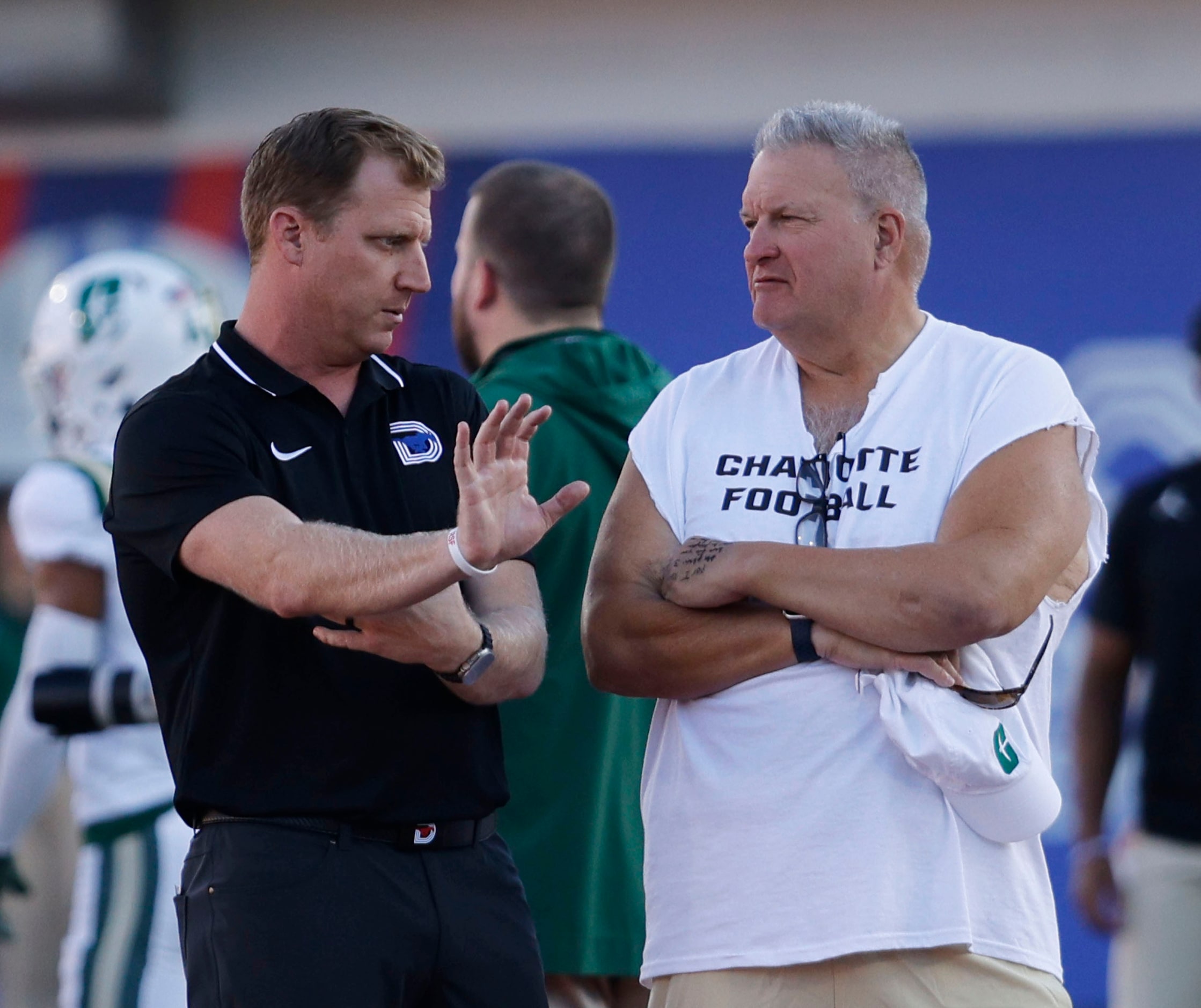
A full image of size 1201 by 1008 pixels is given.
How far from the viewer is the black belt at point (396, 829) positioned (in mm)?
2299

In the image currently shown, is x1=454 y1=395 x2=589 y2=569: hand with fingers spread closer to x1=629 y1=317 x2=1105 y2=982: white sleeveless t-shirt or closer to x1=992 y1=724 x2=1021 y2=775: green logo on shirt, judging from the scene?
x1=629 y1=317 x2=1105 y2=982: white sleeveless t-shirt

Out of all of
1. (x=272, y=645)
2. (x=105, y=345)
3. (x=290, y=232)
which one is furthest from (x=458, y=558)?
(x=105, y=345)

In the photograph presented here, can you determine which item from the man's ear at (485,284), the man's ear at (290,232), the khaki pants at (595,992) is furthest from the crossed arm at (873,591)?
the man's ear at (485,284)

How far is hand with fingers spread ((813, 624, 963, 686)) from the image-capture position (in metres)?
2.39

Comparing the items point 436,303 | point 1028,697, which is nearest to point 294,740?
point 1028,697

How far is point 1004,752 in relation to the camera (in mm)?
2328

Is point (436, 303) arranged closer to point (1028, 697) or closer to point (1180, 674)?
point (1180, 674)

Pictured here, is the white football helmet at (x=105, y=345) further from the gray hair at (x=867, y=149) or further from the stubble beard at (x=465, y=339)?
the gray hair at (x=867, y=149)

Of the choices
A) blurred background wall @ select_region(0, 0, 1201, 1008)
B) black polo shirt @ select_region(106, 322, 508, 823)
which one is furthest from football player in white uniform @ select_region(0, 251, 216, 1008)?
blurred background wall @ select_region(0, 0, 1201, 1008)

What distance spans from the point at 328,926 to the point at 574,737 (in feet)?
3.23

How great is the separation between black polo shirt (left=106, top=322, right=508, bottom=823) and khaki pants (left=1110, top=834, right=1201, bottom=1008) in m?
2.14

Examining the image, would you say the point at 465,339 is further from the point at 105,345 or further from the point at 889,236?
the point at 889,236

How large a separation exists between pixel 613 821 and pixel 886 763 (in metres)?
0.96

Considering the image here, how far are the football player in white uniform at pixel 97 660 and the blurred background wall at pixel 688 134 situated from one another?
10.7ft
